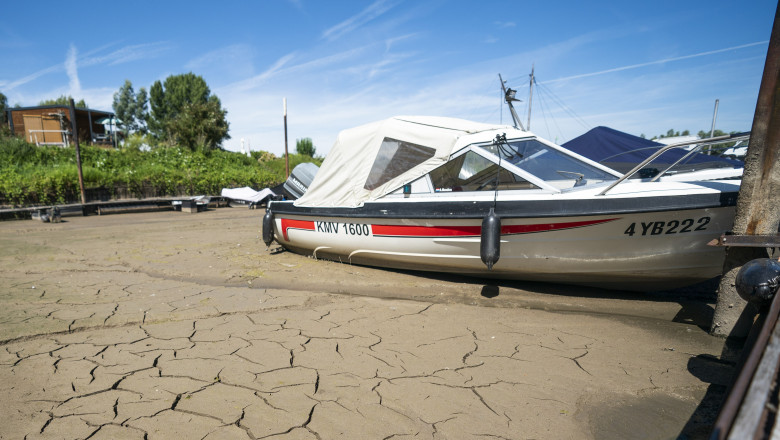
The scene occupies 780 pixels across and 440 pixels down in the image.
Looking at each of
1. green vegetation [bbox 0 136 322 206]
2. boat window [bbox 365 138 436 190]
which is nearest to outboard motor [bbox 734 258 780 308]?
boat window [bbox 365 138 436 190]

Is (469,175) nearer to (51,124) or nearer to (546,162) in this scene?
(546,162)

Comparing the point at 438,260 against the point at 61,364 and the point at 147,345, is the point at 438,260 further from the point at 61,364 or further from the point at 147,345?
the point at 61,364

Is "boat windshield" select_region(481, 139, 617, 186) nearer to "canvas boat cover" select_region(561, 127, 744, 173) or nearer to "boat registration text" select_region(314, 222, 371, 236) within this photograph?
"boat registration text" select_region(314, 222, 371, 236)

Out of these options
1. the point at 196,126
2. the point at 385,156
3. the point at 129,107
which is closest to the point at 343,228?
the point at 385,156

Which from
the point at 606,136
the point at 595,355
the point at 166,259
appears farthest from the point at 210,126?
the point at 595,355

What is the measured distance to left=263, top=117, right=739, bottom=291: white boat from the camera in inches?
153

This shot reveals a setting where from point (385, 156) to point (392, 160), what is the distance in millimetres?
132

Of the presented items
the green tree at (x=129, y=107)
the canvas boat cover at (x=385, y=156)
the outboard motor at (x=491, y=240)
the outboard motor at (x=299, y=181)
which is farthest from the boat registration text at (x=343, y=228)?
the green tree at (x=129, y=107)

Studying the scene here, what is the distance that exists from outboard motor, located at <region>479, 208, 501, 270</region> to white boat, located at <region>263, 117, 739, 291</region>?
11 millimetres

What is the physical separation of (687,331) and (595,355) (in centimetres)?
114

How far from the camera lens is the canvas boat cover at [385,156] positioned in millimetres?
5203

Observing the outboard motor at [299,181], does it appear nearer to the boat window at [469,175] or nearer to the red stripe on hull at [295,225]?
the red stripe on hull at [295,225]

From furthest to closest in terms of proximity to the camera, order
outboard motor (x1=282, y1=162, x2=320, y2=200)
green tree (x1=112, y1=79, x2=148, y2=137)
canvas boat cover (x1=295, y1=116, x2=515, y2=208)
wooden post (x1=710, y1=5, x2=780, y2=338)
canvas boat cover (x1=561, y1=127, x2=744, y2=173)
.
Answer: green tree (x1=112, y1=79, x2=148, y2=137) → canvas boat cover (x1=561, y1=127, x2=744, y2=173) → outboard motor (x1=282, y1=162, x2=320, y2=200) → canvas boat cover (x1=295, y1=116, x2=515, y2=208) → wooden post (x1=710, y1=5, x2=780, y2=338)

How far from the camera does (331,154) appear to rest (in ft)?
20.7
